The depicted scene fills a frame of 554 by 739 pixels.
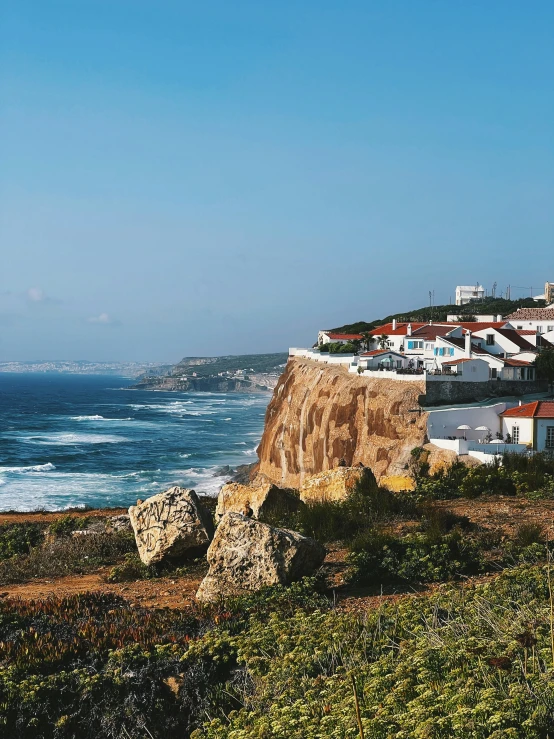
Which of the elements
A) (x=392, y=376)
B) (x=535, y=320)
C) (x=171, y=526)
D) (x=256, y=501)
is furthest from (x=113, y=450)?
(x=171, y=526)

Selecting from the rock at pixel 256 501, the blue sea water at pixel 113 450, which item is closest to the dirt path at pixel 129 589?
the rock at pixel 256 501

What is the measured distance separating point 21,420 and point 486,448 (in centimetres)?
7991

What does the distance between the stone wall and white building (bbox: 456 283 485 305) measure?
8296 cm

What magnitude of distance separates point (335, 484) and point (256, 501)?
278 centimetres

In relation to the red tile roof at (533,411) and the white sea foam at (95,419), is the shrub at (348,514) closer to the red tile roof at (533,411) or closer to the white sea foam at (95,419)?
the red tile roof at (533,411)

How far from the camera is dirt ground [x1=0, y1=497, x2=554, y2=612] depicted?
10391mm

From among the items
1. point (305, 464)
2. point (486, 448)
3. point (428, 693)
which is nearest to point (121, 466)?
point (305, 464)

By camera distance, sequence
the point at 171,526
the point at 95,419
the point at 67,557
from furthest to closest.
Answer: the point at 95,419 < the point at 67,557 < the point at 171,526

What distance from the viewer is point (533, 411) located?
3409 cm

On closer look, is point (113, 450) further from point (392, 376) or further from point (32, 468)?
point (392, 376)

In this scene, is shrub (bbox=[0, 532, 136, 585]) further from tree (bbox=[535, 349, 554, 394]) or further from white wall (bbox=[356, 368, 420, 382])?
tree (bbox=[535, 349, 554, 394])

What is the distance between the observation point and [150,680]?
23.9ft

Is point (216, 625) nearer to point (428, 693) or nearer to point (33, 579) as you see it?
point (428, 693)

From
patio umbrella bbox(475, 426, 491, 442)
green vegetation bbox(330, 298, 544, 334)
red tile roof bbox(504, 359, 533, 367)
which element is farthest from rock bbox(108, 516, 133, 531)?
green vegetation bbox(330, 298, 544, 334)
